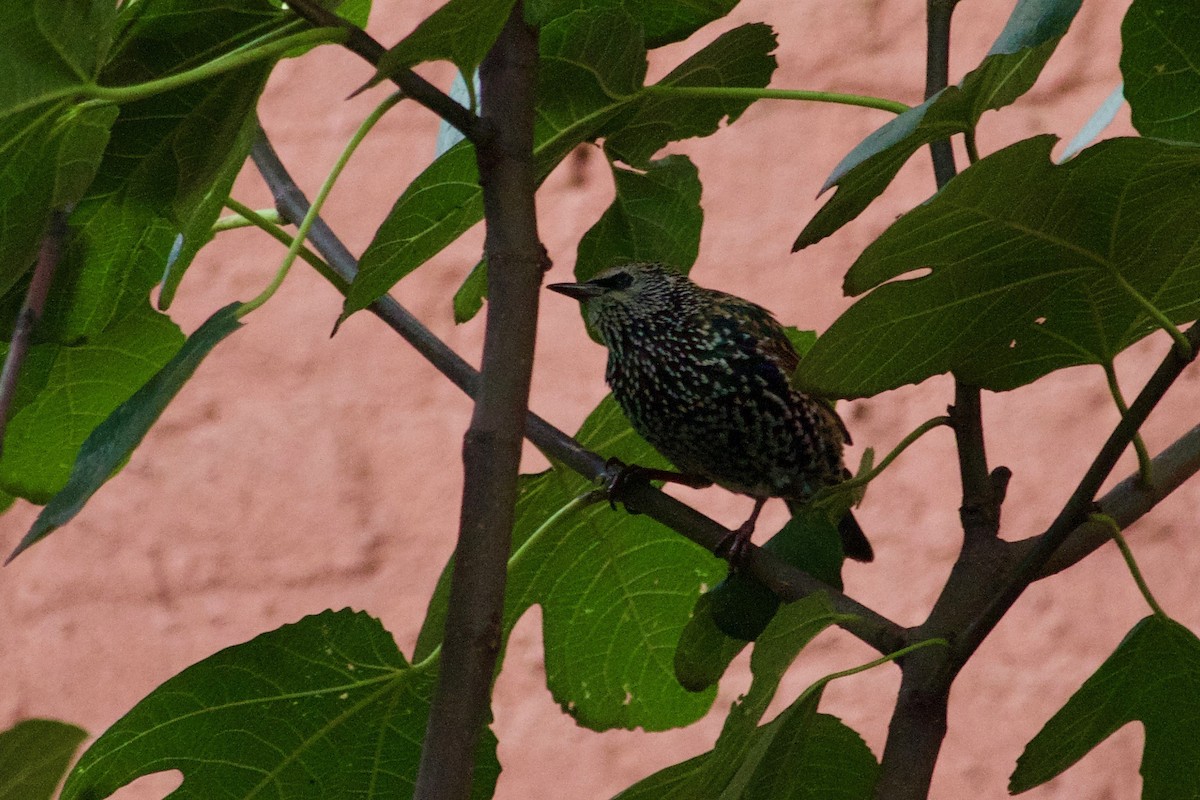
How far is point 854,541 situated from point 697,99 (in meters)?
1.01

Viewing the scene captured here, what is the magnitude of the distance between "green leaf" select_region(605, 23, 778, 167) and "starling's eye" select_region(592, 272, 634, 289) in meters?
0.51

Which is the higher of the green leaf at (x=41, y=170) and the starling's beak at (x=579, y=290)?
the starling's beak at (x=579, y=290)

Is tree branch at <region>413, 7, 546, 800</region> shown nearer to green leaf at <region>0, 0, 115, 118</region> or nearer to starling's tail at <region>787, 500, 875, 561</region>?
green leaf at <region>0, 0, 115, 118</region>

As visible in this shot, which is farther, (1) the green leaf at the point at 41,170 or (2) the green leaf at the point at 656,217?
(2) the green leaf at the point at 656,217

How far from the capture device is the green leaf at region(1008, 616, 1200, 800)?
915mm

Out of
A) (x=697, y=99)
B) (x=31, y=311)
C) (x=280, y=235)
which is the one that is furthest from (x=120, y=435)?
(x=697, y=99)

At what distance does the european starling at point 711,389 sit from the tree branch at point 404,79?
84cm

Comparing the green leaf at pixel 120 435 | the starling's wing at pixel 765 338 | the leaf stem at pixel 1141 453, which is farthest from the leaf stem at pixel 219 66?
the starling's wing at pixel 765 338

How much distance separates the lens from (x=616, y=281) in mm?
1743

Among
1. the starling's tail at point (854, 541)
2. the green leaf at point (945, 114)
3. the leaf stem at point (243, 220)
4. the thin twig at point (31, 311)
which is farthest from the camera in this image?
the starling's tail at point (854, 541)

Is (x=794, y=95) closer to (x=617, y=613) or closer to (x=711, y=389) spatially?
(x=617, y=613)

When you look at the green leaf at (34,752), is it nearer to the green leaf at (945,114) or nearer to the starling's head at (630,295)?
the green leaf at (945,114)

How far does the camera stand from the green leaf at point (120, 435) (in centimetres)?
70

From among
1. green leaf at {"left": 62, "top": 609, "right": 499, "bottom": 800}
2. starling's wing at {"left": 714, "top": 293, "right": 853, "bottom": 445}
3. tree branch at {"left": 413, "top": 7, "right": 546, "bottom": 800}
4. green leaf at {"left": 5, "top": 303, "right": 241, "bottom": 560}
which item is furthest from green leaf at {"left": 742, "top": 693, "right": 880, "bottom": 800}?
starling's wing at {"left": 714, "top": 293, "right": 853, "bottom": 445}
